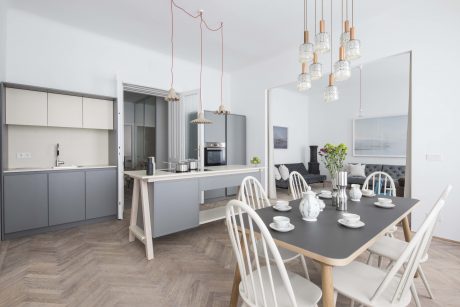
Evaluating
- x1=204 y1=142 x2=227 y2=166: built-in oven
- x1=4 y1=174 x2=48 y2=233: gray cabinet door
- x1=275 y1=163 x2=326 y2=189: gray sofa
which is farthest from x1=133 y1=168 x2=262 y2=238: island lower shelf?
x1=275 y1=163 x2=326 y2=189: gray sofa

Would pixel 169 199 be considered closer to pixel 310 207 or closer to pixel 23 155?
pixel 310 207

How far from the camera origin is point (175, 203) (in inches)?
104

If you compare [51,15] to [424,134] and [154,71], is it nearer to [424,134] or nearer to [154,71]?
[154,71]

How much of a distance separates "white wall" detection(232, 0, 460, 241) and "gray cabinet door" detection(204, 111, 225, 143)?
295 centimetres

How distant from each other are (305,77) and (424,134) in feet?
6.75

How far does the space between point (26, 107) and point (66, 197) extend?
1336 mm

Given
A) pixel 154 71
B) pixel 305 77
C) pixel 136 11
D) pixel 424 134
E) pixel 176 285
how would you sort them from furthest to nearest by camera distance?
pixel 154 71 < pixel 136 11 < pixel 424 134 < pixel 305 77 < pixel 176 285

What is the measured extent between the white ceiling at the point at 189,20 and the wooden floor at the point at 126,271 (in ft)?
10.2

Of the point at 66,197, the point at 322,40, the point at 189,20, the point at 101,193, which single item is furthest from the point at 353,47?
the point at 66,197

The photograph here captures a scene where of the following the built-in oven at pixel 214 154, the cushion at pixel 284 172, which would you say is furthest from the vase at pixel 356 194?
the cushion at pixel 284 172

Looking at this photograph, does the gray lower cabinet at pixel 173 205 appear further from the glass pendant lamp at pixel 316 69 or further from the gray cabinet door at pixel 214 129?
the gray cabinet door at pixel 214 129

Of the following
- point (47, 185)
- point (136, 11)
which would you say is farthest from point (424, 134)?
point (47, 185)

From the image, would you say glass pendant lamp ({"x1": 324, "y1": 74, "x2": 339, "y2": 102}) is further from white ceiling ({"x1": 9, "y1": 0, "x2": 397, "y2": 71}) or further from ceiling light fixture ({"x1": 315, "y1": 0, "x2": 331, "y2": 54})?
white ceiling ({"x1": 9, "y1": 0, "x2": 397, "y2": 71})

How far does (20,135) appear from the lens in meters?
3.17
